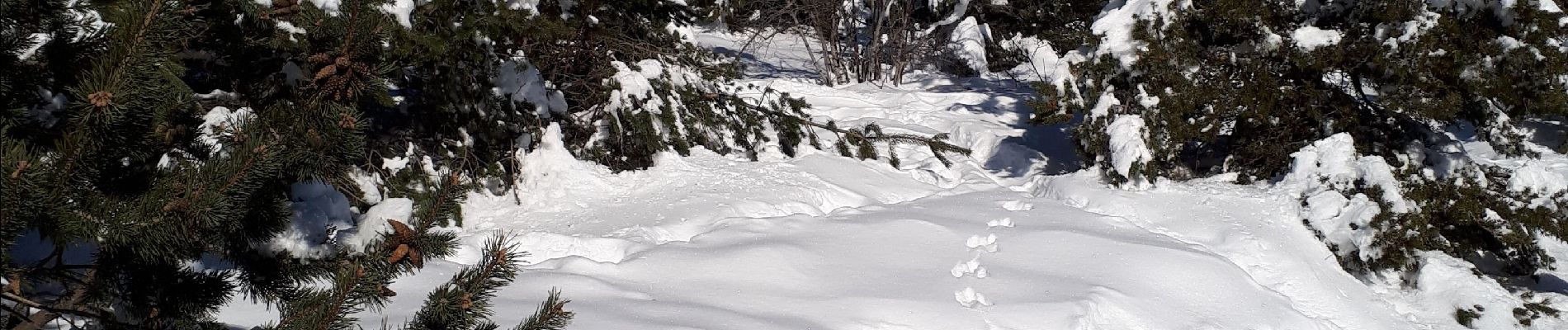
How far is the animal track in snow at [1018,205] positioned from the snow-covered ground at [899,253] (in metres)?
0.03

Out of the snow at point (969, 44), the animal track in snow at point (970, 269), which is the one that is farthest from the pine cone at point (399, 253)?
the snow at point (969, 44)

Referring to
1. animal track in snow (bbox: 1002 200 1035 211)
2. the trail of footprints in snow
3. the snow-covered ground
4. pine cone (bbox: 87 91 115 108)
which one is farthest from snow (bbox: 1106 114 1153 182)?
pine cone (bbox: 87 91 115 108)

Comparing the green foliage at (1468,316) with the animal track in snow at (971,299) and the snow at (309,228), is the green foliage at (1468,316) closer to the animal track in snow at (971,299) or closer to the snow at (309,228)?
the animal track in snow at (971,299)

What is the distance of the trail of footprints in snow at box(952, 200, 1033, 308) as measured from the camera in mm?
4043

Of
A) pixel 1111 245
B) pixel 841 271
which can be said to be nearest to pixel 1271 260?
pixel 1111 245

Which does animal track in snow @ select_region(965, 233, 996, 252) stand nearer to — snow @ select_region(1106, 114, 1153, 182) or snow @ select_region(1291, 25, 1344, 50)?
snow @ select_region(1106, 114, 1153, 182)

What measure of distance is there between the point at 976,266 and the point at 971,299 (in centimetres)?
50

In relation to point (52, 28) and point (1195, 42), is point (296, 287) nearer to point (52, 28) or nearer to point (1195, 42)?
point (52, 28)

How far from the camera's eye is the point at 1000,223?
18.0 feet

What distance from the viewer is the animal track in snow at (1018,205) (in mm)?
5973

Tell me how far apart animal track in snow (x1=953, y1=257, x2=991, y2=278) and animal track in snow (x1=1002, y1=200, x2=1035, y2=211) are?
1427 mm

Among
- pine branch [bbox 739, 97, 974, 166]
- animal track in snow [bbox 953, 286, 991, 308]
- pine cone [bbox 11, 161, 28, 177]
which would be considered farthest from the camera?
pine branch [bbox 739, 97, 974, 166]

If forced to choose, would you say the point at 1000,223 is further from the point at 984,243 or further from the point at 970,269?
the point at 970,269

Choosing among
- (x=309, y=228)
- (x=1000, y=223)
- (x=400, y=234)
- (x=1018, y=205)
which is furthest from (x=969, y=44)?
(x=400, y=234)
